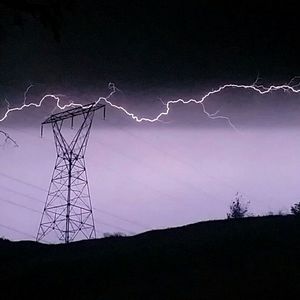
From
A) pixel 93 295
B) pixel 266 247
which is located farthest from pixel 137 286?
pixel 266 247

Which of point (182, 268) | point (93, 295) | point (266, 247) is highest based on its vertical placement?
point (266, 247)

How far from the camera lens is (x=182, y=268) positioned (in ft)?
50.8

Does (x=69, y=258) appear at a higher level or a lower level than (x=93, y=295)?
higher

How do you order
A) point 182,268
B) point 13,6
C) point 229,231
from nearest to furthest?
point 13,6 → point 182,268 → point 229,231

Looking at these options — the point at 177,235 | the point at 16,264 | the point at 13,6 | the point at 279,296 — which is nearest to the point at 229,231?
the point at 177,235

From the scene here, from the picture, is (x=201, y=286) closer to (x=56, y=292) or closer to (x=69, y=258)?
(x=56, y=292)

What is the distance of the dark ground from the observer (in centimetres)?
1348

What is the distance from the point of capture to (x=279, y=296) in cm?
1256

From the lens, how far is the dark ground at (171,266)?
44.2ft

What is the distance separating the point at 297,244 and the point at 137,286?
4.47m

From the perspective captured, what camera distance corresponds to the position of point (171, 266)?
15.8 meters

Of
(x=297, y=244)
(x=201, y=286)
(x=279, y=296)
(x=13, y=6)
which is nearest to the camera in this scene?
(x=13, y=6)

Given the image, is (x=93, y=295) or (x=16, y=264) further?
(x=16, y=264)

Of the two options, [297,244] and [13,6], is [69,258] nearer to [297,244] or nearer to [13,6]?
[297,244]
